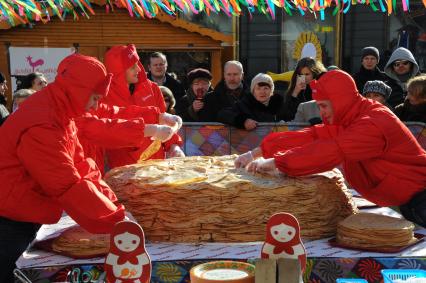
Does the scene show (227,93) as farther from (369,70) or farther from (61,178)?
(61,178)

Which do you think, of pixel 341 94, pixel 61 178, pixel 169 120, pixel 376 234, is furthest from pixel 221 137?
pixel 61 178

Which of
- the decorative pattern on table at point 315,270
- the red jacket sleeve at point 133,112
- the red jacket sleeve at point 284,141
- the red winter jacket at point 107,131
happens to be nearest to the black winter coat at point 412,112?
the red jacket sleeve at point 284,141

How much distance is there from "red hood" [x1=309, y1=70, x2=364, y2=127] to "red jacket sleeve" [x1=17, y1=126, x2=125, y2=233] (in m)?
1.34

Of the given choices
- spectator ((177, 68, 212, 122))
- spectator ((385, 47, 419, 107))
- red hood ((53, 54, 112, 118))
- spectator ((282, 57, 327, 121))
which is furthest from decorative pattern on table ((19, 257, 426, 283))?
spectator ((385, 47, 419, 107))

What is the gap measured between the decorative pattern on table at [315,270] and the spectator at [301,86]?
2.69 m

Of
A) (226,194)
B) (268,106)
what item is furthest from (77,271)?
(268,106)

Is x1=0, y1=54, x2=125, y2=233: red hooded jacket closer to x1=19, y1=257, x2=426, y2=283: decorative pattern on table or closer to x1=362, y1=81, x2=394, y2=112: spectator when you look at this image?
x1=19, y1=257, x2=426, y2=283: decorative pattern on table

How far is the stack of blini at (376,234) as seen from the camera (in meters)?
2.80

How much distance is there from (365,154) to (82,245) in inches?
58.3

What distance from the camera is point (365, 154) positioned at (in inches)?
116

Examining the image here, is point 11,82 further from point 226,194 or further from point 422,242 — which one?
point 422,242

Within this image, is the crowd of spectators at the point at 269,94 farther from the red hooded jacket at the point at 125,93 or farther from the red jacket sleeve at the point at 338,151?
the red jacket sleeve at the point at 338,151

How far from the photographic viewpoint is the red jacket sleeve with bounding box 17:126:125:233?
96.8 inches

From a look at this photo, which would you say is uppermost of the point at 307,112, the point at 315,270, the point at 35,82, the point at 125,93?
the point at 125,93
